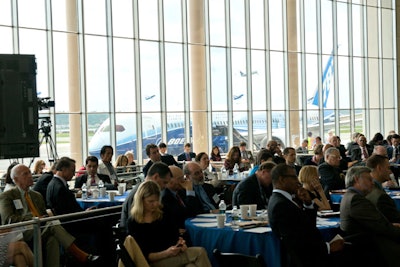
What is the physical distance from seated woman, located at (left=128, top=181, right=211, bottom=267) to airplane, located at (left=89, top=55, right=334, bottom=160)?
10.5 metres

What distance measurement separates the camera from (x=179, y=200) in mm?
7094

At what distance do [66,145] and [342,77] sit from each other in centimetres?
1182

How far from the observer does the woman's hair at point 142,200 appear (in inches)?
220

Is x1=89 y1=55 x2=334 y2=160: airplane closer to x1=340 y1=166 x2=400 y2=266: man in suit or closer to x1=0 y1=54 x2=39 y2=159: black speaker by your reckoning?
x1=0 y1=54 x2=39 y2=159: black speaker

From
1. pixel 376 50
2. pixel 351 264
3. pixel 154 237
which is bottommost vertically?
pixel 351 264

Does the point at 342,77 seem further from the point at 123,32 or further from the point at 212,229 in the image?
the point at 212,229

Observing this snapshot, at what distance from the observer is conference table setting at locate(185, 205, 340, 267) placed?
5754 mm

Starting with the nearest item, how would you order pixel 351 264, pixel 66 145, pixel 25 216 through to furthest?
pixel 351 264 < pixel 25 216 < pixel 66 145

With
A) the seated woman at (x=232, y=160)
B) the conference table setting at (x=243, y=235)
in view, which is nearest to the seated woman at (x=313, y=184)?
the conference table setting at (x=243, y=235)

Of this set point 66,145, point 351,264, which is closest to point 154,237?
point 351,264

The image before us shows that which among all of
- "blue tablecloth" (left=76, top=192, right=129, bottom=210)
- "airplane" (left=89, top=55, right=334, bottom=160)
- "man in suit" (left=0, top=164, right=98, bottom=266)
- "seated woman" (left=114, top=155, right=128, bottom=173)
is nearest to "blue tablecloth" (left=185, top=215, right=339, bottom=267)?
"man in suit" (left=0, top=164, right=98, bottom=266)

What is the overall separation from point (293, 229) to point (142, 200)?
1.33 m

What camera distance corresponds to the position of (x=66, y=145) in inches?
607

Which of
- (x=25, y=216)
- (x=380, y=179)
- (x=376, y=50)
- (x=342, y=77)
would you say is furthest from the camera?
(x=376, y=50)
